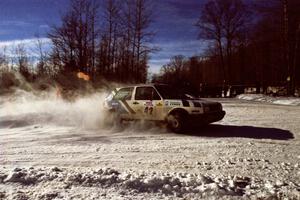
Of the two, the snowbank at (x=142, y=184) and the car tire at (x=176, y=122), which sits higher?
the car tire at (x=176, y=122)

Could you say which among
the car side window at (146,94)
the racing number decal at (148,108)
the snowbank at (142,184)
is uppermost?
the car side window at (146,94)

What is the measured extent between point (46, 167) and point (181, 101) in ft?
16.9

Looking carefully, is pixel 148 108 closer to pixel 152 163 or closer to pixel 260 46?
pixel 152 163

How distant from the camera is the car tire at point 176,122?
32.3ft

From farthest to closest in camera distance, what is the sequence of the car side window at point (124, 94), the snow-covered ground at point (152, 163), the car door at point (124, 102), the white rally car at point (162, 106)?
1. the car side window at point (124, 94)
2. the car door at point (124, 102)
3. the white rally car at point (162, 106)
4. the snow-covered ground at point (152, 163)

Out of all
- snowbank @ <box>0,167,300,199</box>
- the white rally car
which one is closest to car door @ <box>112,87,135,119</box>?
the white rally car

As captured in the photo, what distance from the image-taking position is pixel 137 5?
2850cm

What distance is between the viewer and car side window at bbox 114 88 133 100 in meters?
11.1

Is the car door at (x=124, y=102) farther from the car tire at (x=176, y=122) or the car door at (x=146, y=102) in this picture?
the car tire at (x=176, y=122)

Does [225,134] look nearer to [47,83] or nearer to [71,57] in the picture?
[71,57]

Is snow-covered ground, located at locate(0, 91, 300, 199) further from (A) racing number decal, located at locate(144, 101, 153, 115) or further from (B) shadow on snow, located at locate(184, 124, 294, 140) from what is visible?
(A) racing number decal, located at locate(144, 101, 153, 115)

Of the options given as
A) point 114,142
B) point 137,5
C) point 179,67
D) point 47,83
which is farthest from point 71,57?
point 179,67

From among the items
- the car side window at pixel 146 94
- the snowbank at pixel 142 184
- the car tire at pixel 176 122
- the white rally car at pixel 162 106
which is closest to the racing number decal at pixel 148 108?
the white rally car at pixel 162 106

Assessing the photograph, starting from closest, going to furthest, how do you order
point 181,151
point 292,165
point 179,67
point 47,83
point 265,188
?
point 265,188
point 292,165
point 181,151
point 47,83
point 179,67
